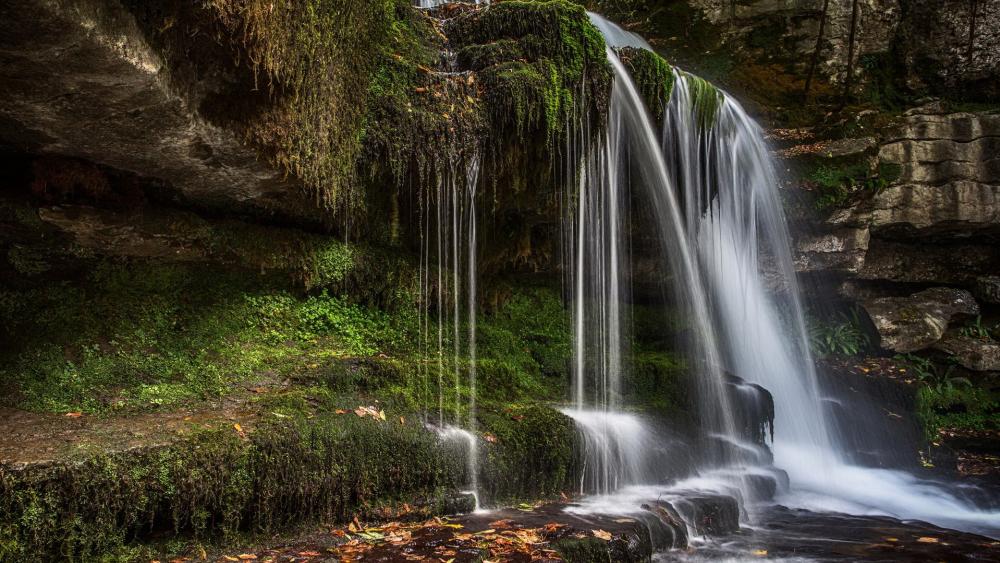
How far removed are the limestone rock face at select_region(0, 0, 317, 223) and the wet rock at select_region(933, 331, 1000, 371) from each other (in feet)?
39.4

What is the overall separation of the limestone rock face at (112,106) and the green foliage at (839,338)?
412 inches

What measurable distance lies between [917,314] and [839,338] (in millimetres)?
1404

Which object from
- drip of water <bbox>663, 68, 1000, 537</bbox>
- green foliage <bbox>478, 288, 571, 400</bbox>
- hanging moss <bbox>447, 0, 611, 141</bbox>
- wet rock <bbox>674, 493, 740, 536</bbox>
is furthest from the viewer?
drip of water <bbox>663, 68, 1000, 537</bbox>

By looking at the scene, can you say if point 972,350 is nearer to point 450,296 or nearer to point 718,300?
point 718,300

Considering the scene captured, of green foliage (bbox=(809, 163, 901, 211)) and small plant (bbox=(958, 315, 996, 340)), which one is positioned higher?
green foliage (bbox=(809, 163, 901, 211))

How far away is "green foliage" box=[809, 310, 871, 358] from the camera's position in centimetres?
1172

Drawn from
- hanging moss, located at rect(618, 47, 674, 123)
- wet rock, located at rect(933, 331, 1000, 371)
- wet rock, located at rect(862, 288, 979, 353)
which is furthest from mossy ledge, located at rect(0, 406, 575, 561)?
wet rock, located at rect(933, 331, 1000, 371)

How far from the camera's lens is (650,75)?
8.02m

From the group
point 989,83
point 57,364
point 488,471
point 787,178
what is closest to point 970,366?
point 787,178

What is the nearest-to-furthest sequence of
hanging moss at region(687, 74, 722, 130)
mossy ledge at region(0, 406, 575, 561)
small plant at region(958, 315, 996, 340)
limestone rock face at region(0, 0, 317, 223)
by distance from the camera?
1. limestone rock face at region(0, 0, 317, 223)
2. mossy ledge at region(0, 406, 575, 561)
3. hanging moss at region(687, 74, 722, 130)
4. small plant at region(958, 315, 996, 340)

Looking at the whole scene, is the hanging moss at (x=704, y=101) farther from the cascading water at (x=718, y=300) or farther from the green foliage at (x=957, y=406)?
the green foliage at (x=957, y=406)

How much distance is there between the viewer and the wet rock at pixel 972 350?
10.9 metres

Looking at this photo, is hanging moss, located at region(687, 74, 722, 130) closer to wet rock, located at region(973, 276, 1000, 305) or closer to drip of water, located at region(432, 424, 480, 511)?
drip of water, located at region(432, 424, 480, 511)

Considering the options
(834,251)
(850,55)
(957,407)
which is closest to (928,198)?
(834,251)
